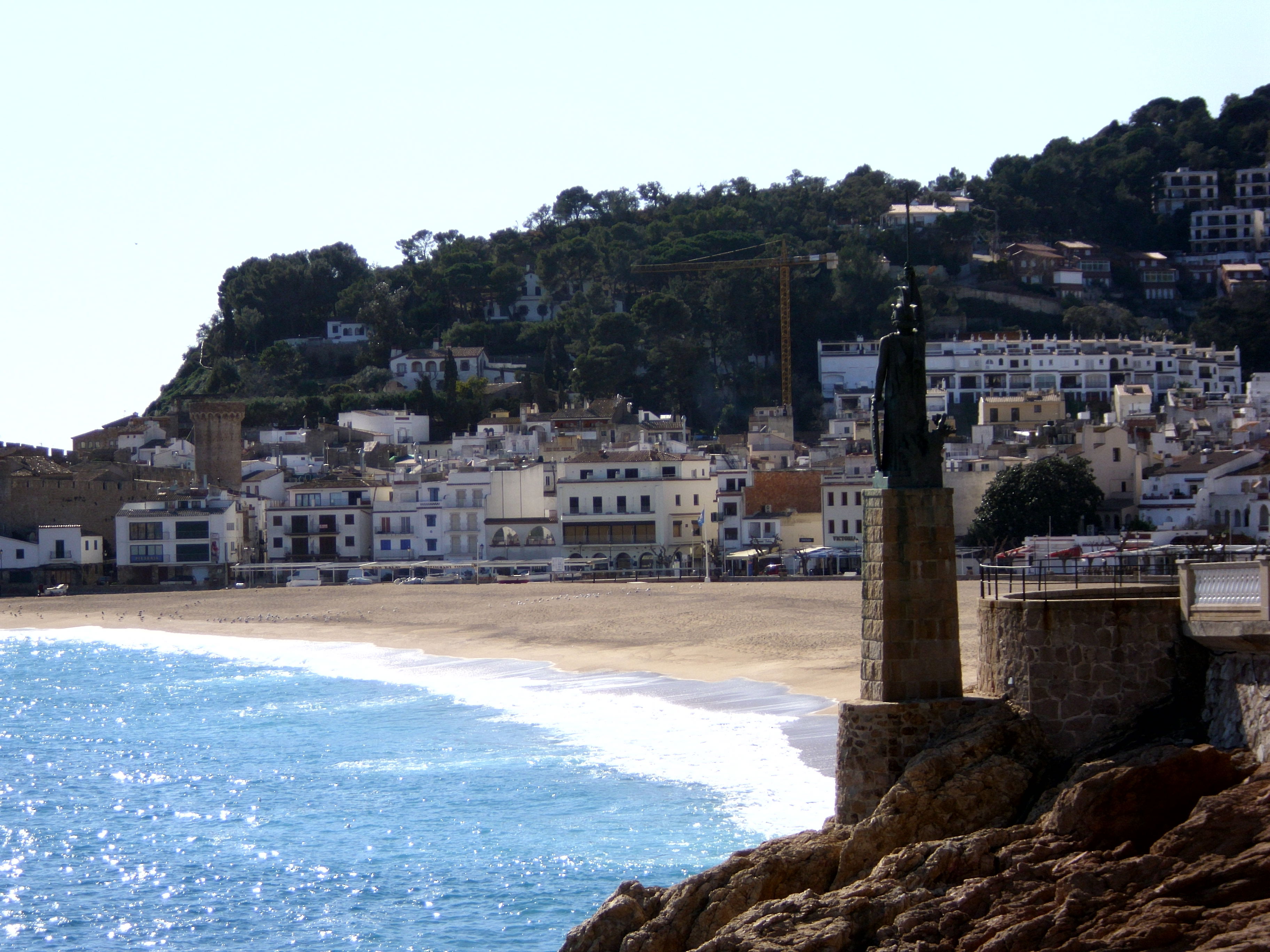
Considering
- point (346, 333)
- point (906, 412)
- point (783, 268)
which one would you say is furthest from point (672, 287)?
point (906, 412)

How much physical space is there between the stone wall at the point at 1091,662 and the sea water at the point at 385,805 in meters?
6.57

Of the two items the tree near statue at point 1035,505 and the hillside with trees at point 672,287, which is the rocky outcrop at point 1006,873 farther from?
the hillside with trees at point 672,287

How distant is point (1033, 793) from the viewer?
973 centimetres

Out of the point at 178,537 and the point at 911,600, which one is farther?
the point at 178,537

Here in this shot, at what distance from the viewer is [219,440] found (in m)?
74.5

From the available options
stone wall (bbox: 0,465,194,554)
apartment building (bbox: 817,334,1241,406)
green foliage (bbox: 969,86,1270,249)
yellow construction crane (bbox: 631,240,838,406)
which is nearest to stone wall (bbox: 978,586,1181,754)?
stone wall (bbox: 0,465,194,554)

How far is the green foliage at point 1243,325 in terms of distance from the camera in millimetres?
95312

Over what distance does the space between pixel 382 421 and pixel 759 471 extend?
2789 cm

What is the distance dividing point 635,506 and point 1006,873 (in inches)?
2029

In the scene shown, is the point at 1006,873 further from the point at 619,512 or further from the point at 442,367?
the point at 442,367

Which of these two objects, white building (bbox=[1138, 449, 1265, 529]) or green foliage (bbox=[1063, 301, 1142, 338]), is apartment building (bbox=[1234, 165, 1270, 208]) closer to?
green foliage (bbox=[1063, 301, 1142, 338])

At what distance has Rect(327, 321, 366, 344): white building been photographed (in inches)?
4163

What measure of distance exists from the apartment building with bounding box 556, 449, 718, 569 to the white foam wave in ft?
57.0

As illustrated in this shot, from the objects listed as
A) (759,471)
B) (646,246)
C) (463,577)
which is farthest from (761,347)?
(463,577)
